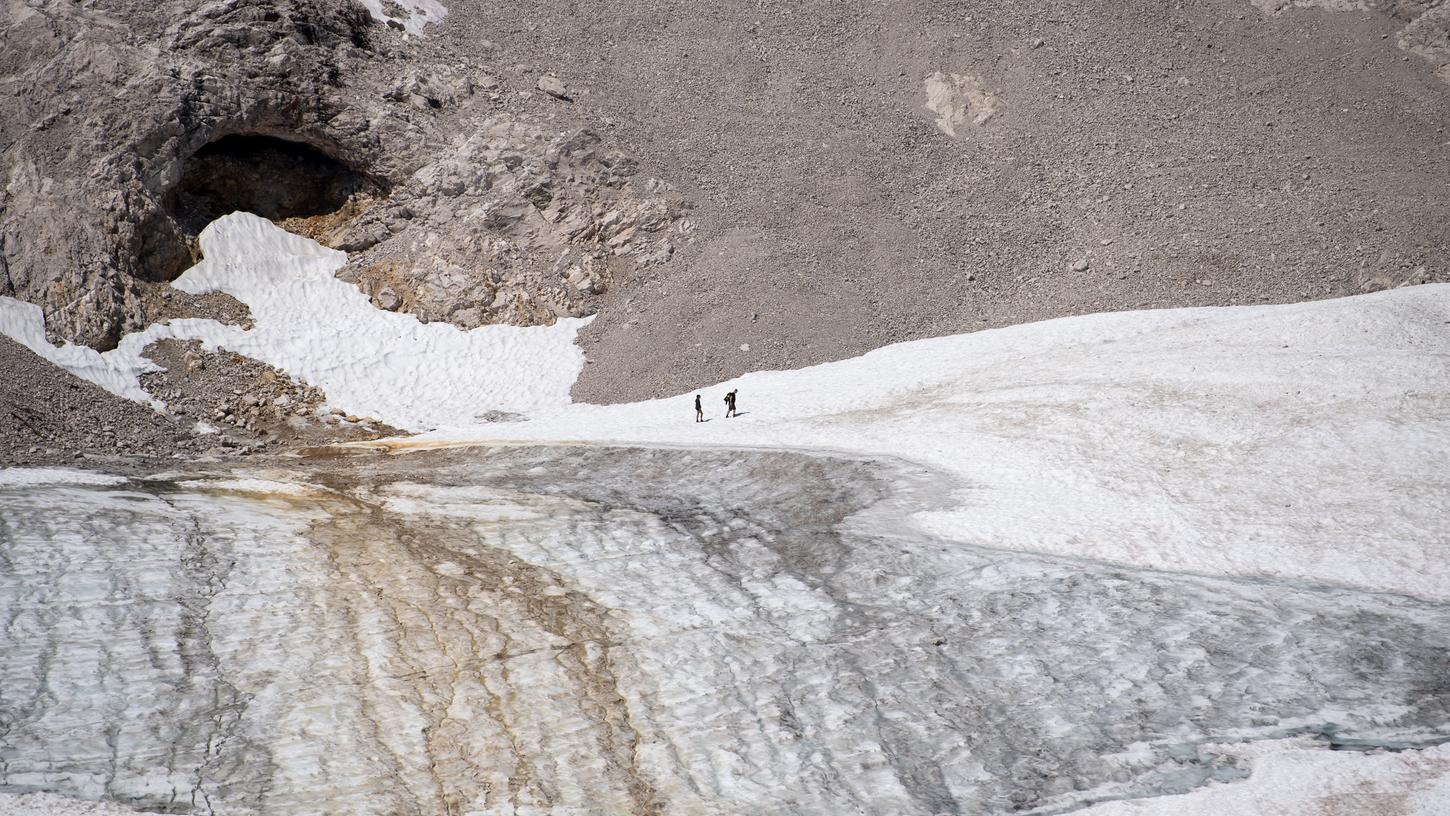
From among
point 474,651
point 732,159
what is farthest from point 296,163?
point 474,651

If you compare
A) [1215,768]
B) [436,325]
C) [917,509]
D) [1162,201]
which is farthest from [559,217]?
[1215,768]

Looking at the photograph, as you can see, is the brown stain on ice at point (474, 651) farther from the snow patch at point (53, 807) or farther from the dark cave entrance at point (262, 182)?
the dark cave entrance at point (262, 182)

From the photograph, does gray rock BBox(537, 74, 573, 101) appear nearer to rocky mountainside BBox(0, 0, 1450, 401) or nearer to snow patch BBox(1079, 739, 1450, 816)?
rocky mountainside BBox(0, 0, 1450, 401)

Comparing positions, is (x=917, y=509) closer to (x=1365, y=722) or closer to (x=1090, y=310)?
(x=1365, y=722)

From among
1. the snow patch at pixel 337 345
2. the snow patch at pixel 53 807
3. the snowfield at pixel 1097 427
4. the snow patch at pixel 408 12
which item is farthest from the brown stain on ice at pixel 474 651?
the snow patch at pixel 408 12

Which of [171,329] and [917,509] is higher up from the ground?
[171,329]

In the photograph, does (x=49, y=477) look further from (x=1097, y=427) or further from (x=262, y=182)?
(x=262, y=182)

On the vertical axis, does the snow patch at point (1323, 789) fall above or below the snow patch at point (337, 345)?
below
